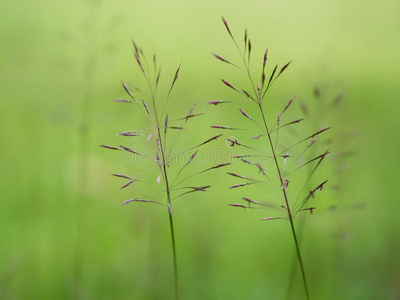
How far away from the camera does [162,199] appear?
1925mm

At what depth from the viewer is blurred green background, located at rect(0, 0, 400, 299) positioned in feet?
4.89

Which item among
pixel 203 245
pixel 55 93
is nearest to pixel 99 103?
pixel 55 93

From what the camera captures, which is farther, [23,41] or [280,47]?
[280,47]

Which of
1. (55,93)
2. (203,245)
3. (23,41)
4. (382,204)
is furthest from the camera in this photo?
(23,41)

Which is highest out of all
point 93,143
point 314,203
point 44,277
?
point 93,143

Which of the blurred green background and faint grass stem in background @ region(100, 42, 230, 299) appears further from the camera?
the blurred green background

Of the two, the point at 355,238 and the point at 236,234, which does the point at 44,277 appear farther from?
the point at 355,238

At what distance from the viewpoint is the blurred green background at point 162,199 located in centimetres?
149

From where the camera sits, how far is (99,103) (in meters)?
2.83

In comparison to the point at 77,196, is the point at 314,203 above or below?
below

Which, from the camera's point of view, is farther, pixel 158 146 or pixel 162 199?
pixel 162 199

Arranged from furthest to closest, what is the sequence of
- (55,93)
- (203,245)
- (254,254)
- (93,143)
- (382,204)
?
(55,93) → (93,143) → (382,204) → (254,254) → (203,245)

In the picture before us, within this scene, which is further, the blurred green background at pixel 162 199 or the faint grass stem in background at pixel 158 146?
the blurred green background at pixel 162 199

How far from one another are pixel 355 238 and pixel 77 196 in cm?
124
